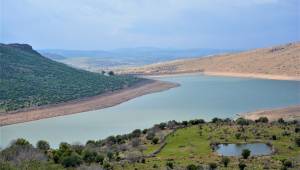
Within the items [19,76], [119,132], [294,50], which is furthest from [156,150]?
[294,50]

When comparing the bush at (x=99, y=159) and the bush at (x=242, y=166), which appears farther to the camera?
the bush at (x=99, y=159)

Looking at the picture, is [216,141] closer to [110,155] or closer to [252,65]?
[110,155]

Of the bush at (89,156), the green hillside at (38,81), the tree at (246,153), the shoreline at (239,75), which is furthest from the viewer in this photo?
the shoreline at (239,75)

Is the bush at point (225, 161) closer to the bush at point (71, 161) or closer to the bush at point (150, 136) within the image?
the bush at point (71, 161)

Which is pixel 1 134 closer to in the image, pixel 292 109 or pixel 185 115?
pixel 185 115

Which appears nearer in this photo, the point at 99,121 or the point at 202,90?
the point at 99,121

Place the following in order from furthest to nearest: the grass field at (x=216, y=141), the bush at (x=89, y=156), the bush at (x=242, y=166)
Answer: the grass field at (x=216, y=141) < the bush at (x=89, y=156) < the bush at (x=242, y=166)

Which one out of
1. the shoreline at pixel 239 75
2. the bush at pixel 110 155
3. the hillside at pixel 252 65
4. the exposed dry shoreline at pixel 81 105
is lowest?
the bush at pixel 110 155

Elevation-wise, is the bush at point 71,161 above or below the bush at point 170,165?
above

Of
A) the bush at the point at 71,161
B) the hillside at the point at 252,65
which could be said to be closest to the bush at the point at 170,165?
the bush at the point at 71,161
